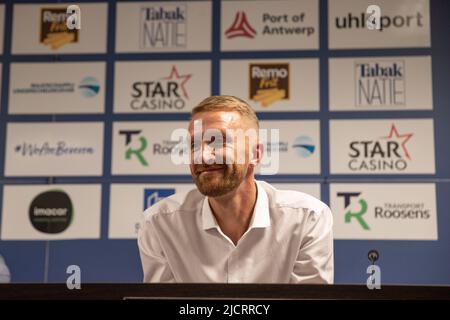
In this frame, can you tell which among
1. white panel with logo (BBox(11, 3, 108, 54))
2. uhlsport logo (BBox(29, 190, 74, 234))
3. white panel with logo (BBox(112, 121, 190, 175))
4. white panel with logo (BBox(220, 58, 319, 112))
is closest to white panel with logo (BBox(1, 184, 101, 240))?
uhlsport logo (BBox(29, 190, 74, 234))

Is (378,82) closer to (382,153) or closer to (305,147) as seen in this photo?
(382,153)

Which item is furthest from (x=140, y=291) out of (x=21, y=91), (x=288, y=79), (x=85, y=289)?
(x=21, y=91)

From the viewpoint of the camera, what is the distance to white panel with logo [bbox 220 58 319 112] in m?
2.75

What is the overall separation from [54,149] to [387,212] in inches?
64.1

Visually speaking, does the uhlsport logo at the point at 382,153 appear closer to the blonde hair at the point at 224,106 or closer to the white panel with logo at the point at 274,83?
the white panel with logo at the point at 274,83

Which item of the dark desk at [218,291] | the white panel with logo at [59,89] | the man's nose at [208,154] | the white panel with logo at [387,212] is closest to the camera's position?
the dark desk at [218,291]

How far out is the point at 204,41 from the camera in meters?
2.84

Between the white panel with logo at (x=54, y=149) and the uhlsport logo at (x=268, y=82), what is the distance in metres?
0.78

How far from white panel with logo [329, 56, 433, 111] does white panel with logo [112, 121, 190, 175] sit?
776mm

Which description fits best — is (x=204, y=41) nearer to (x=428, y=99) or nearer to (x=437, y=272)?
(x=428, y=99)

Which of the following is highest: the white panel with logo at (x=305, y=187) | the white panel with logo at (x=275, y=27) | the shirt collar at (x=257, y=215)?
the white panel with logo at (x=275, y=27)

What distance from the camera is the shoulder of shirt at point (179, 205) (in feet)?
4.50

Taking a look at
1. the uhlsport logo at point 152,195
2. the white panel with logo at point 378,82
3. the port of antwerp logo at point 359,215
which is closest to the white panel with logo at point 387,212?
the port of antwerp logo at point 359,215

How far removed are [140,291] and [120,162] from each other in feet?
7.47
